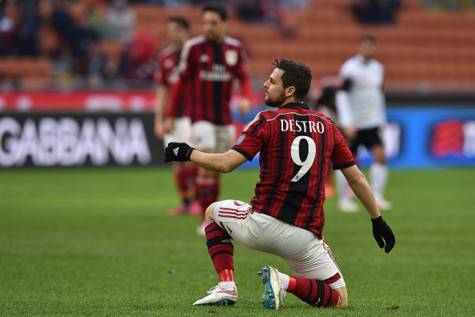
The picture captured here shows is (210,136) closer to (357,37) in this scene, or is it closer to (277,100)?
(277,100)

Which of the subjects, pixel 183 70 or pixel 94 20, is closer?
pixel 183 70

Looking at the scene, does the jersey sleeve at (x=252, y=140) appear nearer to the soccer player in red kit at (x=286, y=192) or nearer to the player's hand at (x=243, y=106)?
the soccer player in red kit at (x=286, y=192)

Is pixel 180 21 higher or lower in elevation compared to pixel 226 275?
higher

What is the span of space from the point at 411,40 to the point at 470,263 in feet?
67.6

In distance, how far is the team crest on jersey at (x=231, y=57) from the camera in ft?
39.6

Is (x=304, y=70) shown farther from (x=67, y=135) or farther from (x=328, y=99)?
(x=67, y=135)

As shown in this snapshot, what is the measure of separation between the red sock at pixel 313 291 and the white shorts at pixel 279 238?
0.07 meters

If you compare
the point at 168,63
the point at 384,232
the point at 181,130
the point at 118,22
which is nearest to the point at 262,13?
the point at 118,22

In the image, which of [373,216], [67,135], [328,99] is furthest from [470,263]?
[67,135]

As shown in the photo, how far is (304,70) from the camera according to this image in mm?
7000

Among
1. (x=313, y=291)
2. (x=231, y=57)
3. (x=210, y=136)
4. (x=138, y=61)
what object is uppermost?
(x=231, y=57)

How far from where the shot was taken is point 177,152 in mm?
6703

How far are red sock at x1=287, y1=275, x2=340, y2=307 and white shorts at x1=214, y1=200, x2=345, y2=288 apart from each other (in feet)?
0.23

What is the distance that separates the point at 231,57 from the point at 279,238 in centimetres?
547
